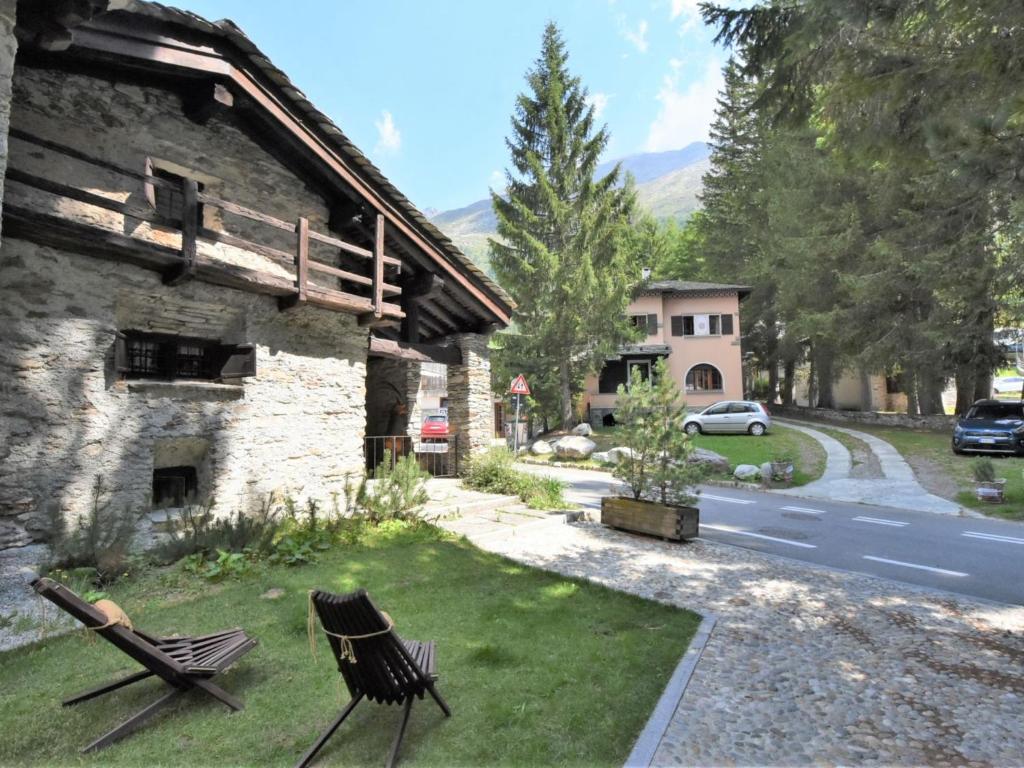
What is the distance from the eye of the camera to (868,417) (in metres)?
26.8

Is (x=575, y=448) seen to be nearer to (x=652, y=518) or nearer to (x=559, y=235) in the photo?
(x=559, y=235)

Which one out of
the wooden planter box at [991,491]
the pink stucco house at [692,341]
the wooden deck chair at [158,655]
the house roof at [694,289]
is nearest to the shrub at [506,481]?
the wooden deck chair at [158,655]

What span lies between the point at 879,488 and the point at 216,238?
50.6 ft

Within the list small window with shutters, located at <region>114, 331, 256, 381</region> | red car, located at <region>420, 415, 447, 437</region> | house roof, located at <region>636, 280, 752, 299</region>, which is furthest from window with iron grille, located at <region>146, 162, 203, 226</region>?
house roof, located at <region>636, 280, 752, 299</region>

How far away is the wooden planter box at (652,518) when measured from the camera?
8.35 metres

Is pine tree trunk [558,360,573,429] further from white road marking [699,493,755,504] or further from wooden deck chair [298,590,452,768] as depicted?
wooden deck chair [298,590,452,768]

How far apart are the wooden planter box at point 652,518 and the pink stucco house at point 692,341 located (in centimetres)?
2062

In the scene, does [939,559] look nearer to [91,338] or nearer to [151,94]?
[91,338]

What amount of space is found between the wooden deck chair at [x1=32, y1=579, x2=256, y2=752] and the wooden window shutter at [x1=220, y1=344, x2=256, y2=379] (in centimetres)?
451

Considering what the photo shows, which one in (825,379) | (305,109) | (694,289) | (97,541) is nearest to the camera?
(97,541)

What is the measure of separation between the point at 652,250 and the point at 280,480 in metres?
36.0

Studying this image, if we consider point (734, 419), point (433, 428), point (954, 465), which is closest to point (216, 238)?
point (433, 428)

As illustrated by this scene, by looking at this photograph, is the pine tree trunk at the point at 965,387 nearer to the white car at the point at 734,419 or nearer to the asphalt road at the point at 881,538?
the white car at the point at 734,419

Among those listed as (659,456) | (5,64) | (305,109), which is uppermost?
(305,109)
